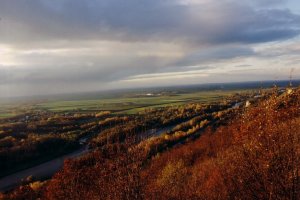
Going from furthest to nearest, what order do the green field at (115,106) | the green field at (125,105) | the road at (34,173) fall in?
the green field at (125,105), the green field at (115,106), the road at (34,173)

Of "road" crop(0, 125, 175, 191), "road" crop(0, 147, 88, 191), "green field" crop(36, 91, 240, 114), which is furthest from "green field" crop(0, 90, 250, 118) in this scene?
"road" crop(0, 147, 88, 191)

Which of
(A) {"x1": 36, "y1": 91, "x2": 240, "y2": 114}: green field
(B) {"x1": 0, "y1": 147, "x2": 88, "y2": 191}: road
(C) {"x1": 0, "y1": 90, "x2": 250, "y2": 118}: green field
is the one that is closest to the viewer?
(B) {"x1": 0, "y1": 147, "x2": 88, "y2": 191}: road

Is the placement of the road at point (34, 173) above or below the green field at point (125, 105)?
below

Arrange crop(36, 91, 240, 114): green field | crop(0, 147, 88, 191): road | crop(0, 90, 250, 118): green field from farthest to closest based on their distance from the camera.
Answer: crop(36, 91, 240, 114): green field
crop(0, 90, 250, 118): green field
crop(0, 147, 88, 191): road

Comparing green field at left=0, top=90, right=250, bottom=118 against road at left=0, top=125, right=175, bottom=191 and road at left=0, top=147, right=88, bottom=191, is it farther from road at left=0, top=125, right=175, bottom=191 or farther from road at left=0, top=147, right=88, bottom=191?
road at left=0, top=147, right=88, bottom=191

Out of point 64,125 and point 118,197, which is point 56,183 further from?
point 64,125

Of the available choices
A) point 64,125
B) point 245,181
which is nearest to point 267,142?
point 245,181

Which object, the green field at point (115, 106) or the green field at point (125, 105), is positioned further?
the green field at point (125, 105)

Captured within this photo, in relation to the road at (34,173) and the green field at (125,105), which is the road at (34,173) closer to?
the road at (34,173)

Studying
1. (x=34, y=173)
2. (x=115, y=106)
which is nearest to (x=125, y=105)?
(x=115, y=106)

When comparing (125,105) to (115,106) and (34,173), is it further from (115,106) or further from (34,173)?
(34,173)

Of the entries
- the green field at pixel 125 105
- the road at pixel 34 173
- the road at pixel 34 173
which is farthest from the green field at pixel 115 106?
the road at pixel 34 173
